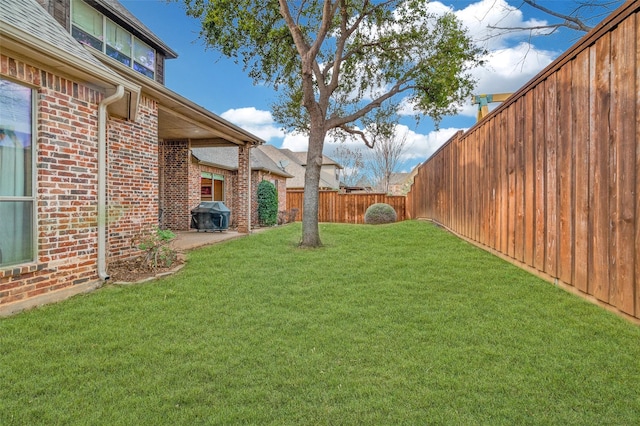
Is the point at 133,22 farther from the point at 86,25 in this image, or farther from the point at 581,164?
the point at 581,164

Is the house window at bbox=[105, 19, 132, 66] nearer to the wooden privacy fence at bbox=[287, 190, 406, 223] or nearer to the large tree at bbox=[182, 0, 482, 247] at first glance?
the large tree at bbox=[182, 0, 482, 247]

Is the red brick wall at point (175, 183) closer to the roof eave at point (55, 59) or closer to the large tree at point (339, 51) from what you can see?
the large tree at point (339, 51)

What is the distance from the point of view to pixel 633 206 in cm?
278

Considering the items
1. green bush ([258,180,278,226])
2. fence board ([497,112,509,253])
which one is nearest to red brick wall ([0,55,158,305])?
fence board ([497,112,509,253])

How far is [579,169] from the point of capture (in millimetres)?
3465

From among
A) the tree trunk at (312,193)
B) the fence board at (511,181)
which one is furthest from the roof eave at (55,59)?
the fence board at (511,181)

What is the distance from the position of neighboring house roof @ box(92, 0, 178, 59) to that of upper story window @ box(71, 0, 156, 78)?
0.28 m

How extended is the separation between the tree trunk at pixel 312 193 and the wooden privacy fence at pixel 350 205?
33.8 feet

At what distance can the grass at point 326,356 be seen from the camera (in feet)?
6.70

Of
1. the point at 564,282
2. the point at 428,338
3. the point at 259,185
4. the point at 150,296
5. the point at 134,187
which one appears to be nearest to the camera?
the point at 428,338

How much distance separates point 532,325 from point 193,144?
10.4 meters

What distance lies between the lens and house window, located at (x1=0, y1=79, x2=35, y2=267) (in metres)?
3.57

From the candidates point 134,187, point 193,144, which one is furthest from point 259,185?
point 134,187

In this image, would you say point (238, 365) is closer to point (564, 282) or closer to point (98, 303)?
point (98, 303)
